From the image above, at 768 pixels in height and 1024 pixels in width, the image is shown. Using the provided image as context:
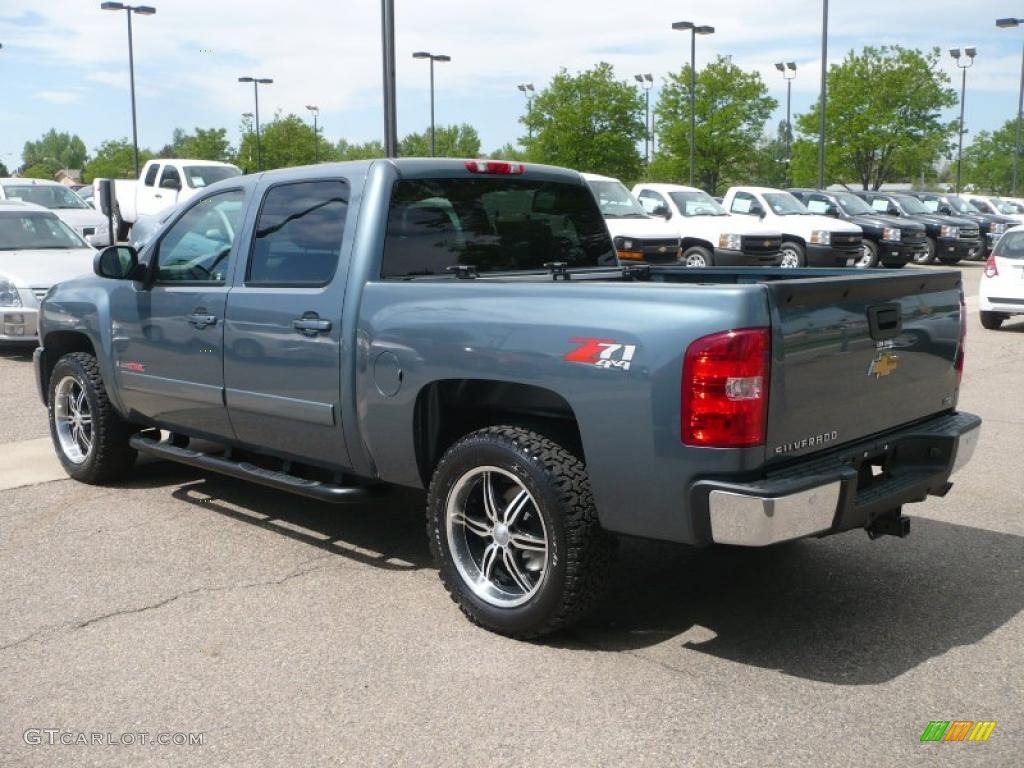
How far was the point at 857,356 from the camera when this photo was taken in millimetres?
4211

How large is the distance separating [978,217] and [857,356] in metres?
30.8

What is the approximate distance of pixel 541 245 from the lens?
5637 mm

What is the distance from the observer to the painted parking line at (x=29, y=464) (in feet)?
22.9

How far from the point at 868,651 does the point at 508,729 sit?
150 centimetres

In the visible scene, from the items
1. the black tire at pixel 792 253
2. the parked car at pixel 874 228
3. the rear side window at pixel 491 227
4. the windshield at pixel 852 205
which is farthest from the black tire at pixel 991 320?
the rear side window at pixel 491 227

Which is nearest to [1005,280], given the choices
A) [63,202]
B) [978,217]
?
[63,202]

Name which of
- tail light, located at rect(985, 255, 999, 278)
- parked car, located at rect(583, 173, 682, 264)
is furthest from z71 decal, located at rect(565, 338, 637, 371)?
parked car, located at rect(583, 173, 682, 264)

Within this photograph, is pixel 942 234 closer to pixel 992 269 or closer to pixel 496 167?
pixel 992 269

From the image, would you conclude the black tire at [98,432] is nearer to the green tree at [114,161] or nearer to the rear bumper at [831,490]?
the rear bumper at [831,490]

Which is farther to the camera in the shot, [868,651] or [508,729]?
[868,651]

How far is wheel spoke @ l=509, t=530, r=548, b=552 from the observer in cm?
436

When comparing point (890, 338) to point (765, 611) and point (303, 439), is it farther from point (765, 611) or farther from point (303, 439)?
point (303, 439)

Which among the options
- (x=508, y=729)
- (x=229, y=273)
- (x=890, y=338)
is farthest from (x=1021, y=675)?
(x=229, y=273)

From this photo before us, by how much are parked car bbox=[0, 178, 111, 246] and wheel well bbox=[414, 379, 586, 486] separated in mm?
16817
